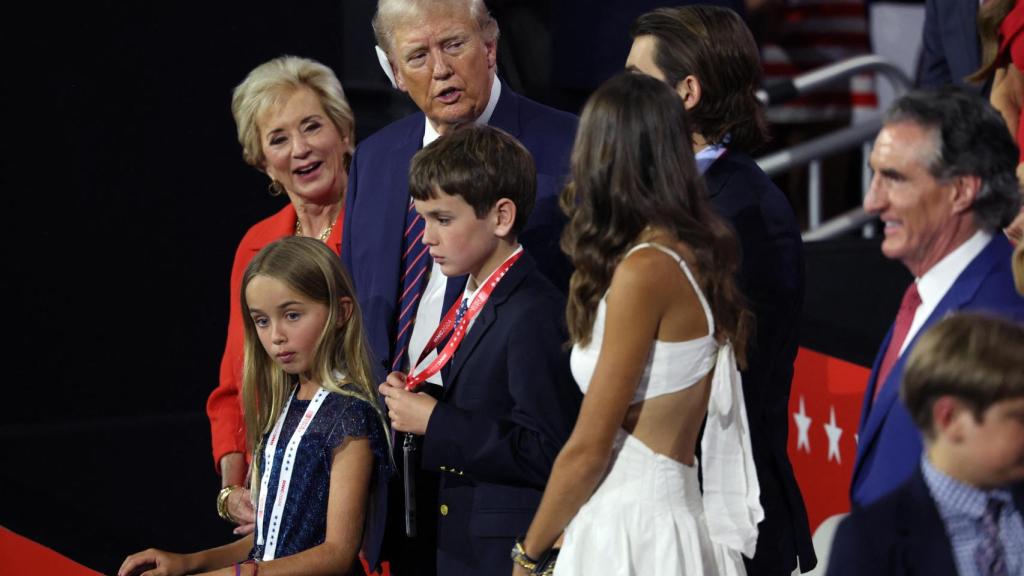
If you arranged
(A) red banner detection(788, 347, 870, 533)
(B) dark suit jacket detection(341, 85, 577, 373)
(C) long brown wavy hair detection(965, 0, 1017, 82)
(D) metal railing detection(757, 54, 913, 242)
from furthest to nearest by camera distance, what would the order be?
(D) metal railing detection(757, 54, 913, 242), (A) red banner detection(788, 347, 870, 533), (C) long brown wavy hair detection(965, 0, 1017, 82), (B) dark suit jacket detection(341, 85, 577, 373)

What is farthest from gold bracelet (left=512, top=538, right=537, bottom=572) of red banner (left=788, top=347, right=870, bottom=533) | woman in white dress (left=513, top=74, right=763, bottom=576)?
red banner (left=788, top=347, right=870, bottom=533)

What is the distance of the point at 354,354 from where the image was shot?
2844 mm

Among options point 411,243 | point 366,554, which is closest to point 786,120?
point 411,243

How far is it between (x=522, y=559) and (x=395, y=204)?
3.51ft

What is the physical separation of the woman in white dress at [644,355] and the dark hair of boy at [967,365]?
20.6 inches

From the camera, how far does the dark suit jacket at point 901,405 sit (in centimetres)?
201

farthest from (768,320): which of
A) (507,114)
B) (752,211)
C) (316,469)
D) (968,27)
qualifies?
(968,27)

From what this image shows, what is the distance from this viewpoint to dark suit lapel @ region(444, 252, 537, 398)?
8.71 feet

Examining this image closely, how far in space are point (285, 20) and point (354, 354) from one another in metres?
2.25

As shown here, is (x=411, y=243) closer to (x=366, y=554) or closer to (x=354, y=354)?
(x=354, y=354)

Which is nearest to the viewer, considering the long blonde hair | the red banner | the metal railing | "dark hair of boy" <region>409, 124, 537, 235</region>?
"dark hair of boy" <region>409, 124, 537, 235</region>

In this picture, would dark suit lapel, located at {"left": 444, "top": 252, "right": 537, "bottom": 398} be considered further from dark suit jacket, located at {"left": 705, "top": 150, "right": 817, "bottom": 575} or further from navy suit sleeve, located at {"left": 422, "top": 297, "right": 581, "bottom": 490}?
dark suit jacket, located at {"left": 705, "top": 150, "right": 817, "bottom": 575}

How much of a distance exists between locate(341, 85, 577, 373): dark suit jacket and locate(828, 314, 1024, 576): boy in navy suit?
4.30 feet

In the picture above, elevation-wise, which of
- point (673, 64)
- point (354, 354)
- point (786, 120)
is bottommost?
point (786, 120)
